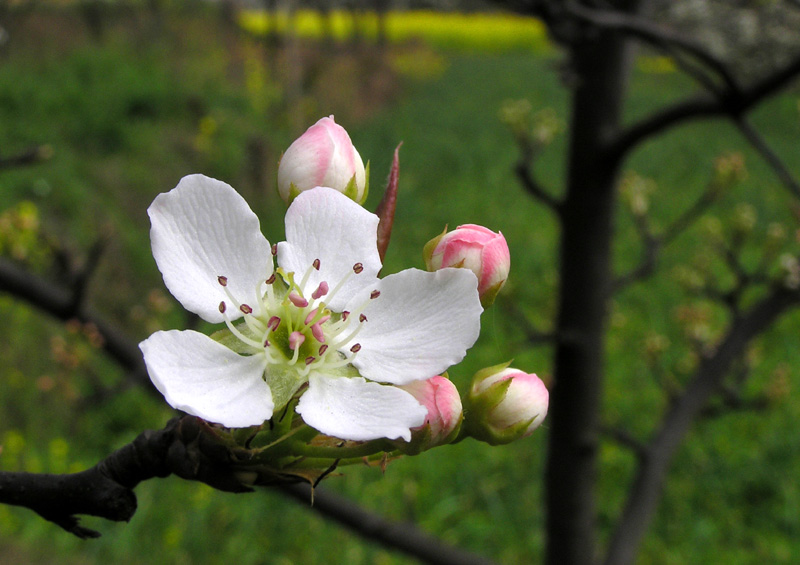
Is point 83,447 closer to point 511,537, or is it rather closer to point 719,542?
point 511,537

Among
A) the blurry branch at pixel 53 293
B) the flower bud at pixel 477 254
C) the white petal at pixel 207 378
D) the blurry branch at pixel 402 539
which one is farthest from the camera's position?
the blurry branch at pixel 402 539

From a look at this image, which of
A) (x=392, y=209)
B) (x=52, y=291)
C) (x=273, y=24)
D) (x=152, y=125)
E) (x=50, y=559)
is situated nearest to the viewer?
(x=392, y=209)

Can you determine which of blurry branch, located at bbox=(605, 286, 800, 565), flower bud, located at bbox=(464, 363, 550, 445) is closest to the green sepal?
flower bud, located at bbox=(464, 363, 550, 445)

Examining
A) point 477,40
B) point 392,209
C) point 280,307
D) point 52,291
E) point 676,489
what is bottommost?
point 477,40

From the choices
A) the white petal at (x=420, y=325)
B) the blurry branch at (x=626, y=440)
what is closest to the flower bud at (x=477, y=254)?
the white petal at (x=420, y=325)

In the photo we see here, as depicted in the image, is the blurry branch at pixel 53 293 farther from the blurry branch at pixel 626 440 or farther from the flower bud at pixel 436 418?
the blurry branch at pixel 626 440

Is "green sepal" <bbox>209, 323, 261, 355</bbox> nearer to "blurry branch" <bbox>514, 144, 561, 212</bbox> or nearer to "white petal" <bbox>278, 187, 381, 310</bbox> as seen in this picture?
"white petal" <bbox>278, 187, 381, 310</bbox>

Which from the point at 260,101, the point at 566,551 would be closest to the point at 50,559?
the point at 566,551
